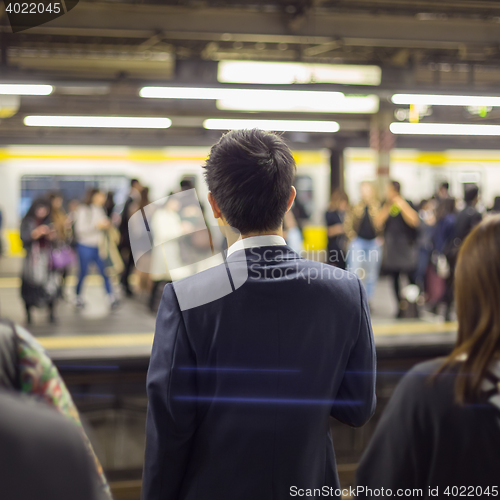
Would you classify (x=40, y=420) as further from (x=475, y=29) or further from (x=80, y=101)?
(x=80, y=101)

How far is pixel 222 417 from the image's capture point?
1.07 meters

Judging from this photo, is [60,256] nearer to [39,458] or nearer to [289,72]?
[289,72]

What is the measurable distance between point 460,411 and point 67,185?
11.2 m

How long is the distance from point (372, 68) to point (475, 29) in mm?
1455

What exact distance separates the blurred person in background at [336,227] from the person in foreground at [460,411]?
229 inches

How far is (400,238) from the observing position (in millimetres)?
6027

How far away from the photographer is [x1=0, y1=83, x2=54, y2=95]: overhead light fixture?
5.39 m

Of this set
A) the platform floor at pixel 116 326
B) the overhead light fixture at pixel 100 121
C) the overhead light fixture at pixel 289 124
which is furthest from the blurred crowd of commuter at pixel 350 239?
the overhead light fixture at pixel 289 124

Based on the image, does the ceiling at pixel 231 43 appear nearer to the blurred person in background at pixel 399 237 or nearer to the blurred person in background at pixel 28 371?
the blurred person in background at pixel 399 237

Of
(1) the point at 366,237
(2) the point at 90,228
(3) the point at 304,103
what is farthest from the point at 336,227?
(2) the point at 90,228

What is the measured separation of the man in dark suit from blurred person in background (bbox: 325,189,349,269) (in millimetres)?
6264

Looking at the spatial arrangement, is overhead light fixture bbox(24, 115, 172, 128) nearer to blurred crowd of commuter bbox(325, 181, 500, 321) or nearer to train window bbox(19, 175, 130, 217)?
train window bbox(19, 175, 130, 217)

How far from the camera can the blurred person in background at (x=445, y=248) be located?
5790mm

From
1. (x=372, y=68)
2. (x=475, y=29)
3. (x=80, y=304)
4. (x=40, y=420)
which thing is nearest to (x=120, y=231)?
(x=80, y=304)
